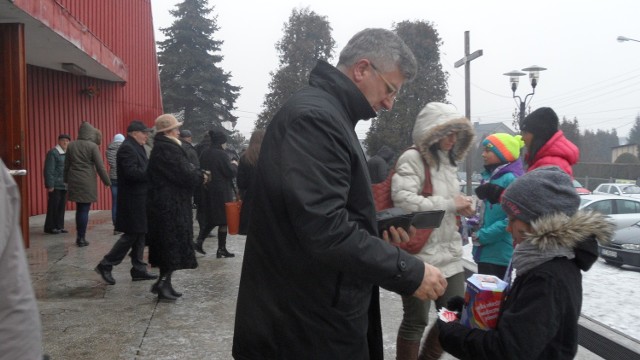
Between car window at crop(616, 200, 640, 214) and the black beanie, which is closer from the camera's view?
the black beanie

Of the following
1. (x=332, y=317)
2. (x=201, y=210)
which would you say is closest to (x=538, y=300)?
(x=332, y=317)

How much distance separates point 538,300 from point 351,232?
76 centimetres

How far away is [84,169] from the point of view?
28.8 ft

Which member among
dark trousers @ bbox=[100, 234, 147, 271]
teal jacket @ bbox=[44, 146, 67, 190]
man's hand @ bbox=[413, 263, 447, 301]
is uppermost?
teal jacket @ bbox=[44, 146, 67, 190]

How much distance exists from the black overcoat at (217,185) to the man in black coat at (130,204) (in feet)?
5.54

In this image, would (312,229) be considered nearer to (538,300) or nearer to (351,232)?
(351,232)

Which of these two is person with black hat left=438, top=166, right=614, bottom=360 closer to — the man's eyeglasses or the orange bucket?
the man's eyeglasses

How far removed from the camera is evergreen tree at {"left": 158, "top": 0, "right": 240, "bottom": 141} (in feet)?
123

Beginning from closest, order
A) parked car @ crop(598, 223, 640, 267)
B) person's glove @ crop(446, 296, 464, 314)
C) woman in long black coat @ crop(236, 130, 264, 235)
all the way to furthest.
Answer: person's glove @ crop(446, 296, 464, 314) → woman in long black coat @ crop(236, 130, 264, 235) → parked car @ crop(598, 223, 640, 267)

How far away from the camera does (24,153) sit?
696 cm

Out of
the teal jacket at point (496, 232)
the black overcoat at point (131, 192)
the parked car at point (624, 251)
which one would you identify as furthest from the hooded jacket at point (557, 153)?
the parked car at point (624, 251)

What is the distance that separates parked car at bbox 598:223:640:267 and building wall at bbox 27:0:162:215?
1047 centimetres

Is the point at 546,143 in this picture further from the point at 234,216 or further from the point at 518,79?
the point at 518,79

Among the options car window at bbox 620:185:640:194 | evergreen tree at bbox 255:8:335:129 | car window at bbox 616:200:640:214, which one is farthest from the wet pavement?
evergreen tree at bbox 255:8:335:129
